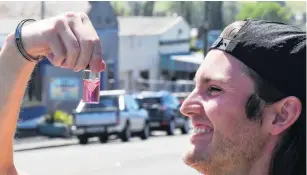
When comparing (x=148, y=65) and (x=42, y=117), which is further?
(x=148, y=65)

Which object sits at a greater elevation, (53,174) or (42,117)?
(53,174)

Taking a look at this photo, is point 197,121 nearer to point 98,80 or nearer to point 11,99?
point 98,80

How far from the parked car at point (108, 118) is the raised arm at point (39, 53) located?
69.1ft

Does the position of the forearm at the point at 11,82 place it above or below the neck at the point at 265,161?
above

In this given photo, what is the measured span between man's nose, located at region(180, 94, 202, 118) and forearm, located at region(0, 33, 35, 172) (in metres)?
0.46

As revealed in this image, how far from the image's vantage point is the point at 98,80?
2.30 metres

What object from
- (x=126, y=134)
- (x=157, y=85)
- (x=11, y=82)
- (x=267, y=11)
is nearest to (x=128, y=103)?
(x=126, y=134)

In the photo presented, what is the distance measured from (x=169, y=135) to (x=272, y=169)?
2833 centimetres

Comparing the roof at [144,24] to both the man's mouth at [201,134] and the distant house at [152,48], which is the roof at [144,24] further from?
the man's mouth at [201,134]

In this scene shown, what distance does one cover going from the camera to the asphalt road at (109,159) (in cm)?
1647

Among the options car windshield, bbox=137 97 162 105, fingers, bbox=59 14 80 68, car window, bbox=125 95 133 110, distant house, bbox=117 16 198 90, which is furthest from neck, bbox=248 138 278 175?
distant house, bbox=117 16 198 90

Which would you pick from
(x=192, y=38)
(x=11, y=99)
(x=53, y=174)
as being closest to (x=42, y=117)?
(x=53, y=174)

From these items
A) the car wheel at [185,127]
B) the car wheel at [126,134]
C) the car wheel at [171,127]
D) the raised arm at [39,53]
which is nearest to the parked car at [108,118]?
the car wheel at [126,134]

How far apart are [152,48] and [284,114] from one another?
46.2 metres
